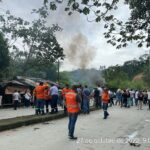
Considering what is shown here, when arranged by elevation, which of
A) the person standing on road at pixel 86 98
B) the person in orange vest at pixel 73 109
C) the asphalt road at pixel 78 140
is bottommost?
the asphalt road at pixel 78 140

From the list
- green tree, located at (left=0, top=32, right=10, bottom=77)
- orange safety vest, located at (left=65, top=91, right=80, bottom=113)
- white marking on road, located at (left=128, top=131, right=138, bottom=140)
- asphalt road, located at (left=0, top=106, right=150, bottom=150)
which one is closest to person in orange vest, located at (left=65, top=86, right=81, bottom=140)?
orange safety vest, located at (left=65, top=91, right=80, bottom=113)

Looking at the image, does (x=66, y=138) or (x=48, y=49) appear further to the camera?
(x=48, y=49)

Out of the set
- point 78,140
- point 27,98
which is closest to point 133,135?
point 78,140

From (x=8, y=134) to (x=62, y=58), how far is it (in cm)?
4250

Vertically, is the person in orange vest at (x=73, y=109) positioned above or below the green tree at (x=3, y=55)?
below

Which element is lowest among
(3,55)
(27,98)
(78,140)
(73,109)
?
(78,140)

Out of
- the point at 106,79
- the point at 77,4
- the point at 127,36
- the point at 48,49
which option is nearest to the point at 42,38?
the point at 48,49

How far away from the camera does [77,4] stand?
14039 mm

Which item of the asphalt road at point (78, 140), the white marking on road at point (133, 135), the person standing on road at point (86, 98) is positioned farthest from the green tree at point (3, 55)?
the white marking on road at point (133, 135)

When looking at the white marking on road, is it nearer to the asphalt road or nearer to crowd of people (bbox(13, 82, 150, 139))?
the asphalt road

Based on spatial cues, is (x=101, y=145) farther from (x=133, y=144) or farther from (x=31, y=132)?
(x=31, y=132)

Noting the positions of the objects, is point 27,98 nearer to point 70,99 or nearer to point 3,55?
point 3,55

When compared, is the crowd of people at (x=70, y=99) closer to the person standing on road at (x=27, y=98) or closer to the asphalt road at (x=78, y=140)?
the person standing on road at (x=27, y=98)

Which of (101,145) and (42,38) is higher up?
(42,38)
